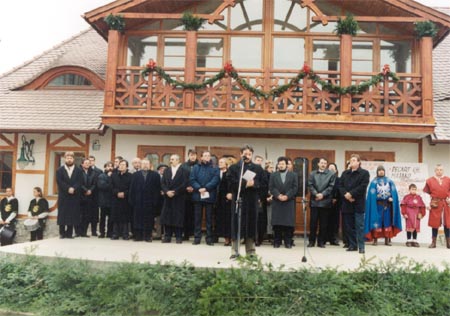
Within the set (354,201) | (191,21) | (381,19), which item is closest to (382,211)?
(354,201)

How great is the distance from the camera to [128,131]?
12.8m

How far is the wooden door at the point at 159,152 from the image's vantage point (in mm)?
12734

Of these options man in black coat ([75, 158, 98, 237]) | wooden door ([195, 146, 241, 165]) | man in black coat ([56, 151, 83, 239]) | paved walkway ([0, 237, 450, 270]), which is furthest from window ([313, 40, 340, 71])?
man in black coat ([56, 151, 83, 239])

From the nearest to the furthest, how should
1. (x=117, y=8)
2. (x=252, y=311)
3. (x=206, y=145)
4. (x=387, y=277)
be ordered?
(x=252, y=311) → (x=387, y=277) → (x=117, y=8) → (x=206, y=145)

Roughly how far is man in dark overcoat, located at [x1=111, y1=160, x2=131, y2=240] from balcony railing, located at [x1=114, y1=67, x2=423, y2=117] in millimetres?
2018

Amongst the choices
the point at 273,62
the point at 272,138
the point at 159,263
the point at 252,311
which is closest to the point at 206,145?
the point at 272,138

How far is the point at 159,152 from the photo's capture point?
1277cm

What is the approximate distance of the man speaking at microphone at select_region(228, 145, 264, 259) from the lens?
784 centimetres

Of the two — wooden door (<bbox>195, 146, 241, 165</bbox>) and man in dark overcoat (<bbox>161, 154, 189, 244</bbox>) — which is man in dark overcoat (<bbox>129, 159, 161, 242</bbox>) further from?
wooden door (<bbox>195, 146, 241, 165</bbox>)

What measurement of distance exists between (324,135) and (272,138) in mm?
1328

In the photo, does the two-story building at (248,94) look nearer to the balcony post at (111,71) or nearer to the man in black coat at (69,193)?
the balcony post at (111,71)

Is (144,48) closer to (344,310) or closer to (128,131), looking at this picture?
(128,131)

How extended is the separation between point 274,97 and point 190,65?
7.05ft

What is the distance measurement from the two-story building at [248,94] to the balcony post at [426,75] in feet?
0.08
